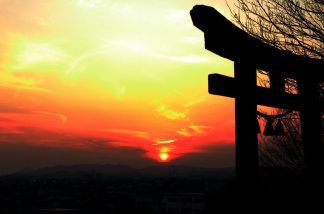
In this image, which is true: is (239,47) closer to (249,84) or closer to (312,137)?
(249,84)

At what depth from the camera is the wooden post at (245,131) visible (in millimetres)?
4773

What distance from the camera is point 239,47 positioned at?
203 inches

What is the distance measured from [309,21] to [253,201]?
5.67 meters

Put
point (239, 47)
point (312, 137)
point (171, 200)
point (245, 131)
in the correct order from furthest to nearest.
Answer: point (171, 200) → point (312, 137) → point (239, 47) → point (245, 131)

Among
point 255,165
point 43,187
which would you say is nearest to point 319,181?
point 255,165

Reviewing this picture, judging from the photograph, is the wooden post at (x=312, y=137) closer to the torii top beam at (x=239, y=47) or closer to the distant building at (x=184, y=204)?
the torii top beam at (x=239, y=47)

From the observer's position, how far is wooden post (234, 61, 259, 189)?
15.7 feet

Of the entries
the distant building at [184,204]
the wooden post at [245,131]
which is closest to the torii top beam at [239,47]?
the wooden post at [245,131]

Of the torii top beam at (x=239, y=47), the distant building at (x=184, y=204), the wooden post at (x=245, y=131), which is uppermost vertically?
the torii top beam at (x=239, y=47)

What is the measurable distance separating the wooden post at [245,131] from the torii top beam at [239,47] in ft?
0.86

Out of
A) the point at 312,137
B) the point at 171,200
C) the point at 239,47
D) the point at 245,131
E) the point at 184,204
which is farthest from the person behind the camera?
the point at 171,200

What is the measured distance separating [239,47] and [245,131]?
1214mm

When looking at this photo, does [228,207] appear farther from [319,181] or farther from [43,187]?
[43,187]

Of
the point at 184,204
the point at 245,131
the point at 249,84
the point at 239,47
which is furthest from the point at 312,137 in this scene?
the point at 184,204
